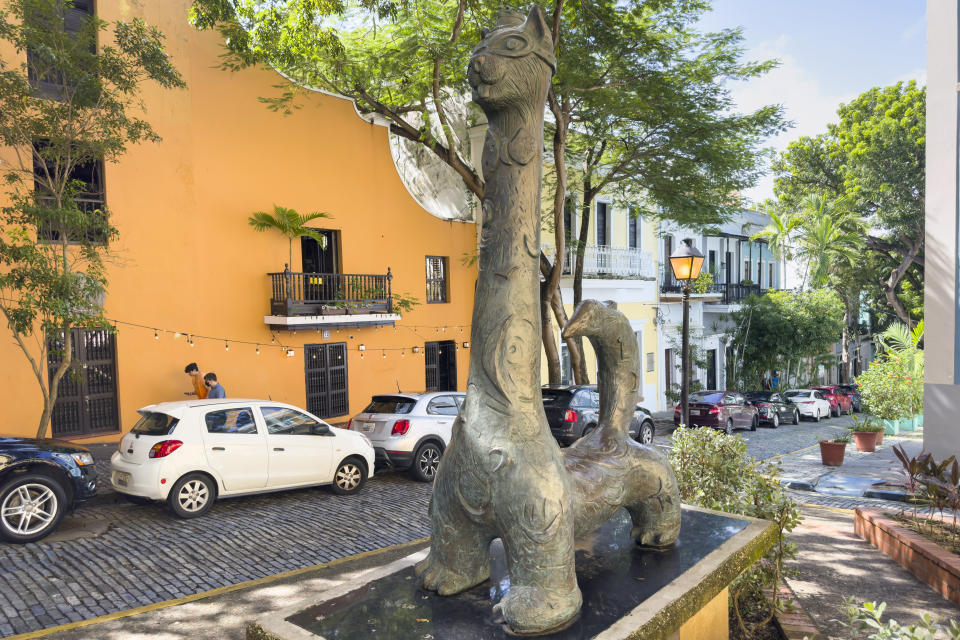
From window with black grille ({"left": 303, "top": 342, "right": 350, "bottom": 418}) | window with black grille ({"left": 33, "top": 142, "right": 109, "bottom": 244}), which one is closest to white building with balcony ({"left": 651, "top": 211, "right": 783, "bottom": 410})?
window with black grille ({"left": 303, "top": 342, "right": 350, "bottom": 418})

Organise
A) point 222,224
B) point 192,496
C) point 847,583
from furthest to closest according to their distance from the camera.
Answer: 1. point 222,224
2. point 192,496
3. point 847,583

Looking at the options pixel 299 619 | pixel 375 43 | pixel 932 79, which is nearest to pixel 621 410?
pixel 299 619

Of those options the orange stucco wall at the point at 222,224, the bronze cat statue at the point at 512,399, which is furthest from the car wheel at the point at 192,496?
the bronze cat statue at the point at 512,399

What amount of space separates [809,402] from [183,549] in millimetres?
22585

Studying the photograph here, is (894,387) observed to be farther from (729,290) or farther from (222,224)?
(222,224)

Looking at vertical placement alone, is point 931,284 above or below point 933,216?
below

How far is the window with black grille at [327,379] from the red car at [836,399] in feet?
62.4

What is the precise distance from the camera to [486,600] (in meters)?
3.32

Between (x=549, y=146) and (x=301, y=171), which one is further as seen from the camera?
(x=549, y=146)

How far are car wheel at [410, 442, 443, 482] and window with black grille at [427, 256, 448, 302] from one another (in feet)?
26.1

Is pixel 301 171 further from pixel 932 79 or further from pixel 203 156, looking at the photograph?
pixel 932 79

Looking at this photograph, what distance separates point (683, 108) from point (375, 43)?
267 inches

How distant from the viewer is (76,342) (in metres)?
12.2

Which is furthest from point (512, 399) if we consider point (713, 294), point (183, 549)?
point (713, 294)
